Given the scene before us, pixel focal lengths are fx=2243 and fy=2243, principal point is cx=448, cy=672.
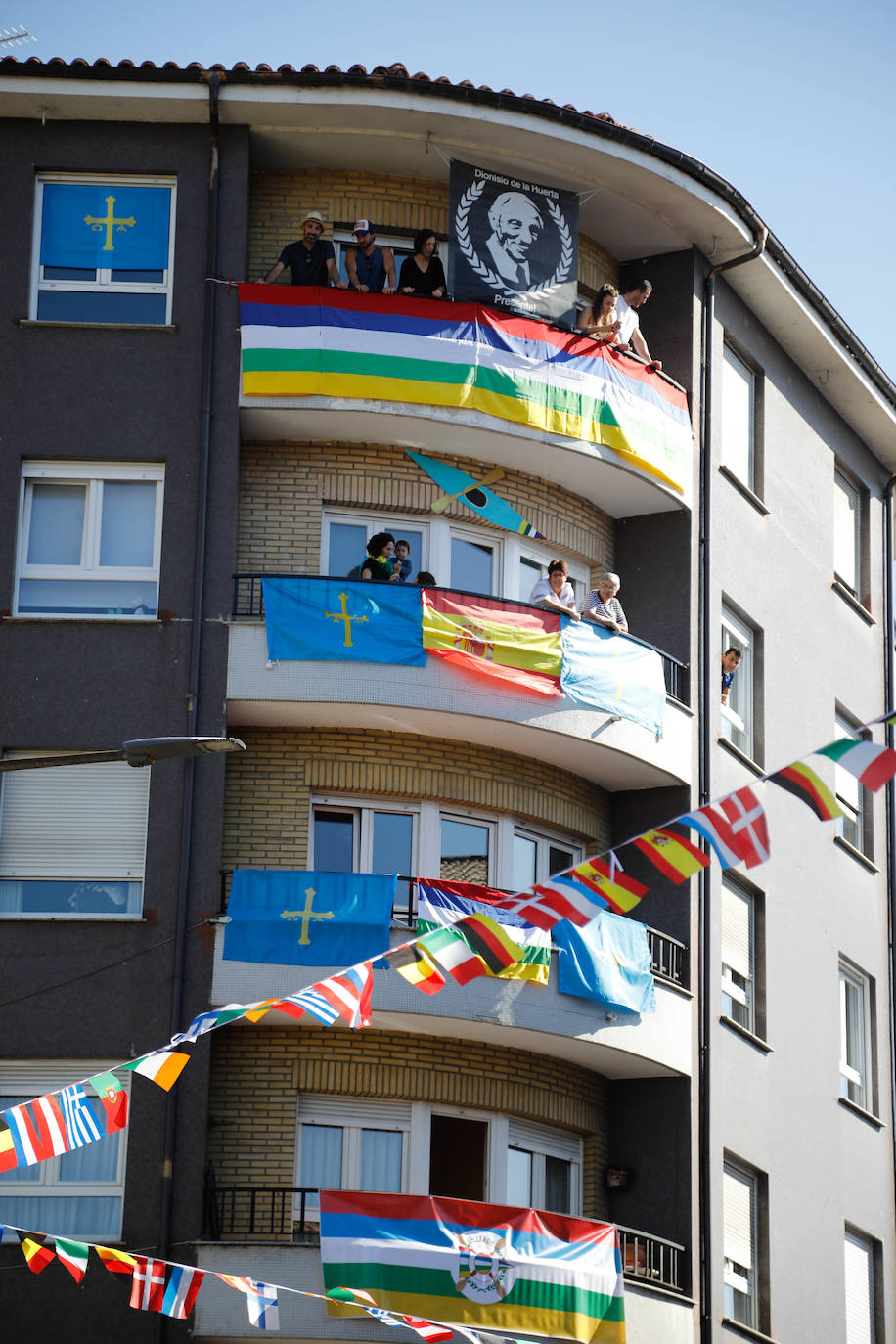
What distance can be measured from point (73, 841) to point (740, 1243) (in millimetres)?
8551

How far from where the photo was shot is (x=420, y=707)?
2208 cm

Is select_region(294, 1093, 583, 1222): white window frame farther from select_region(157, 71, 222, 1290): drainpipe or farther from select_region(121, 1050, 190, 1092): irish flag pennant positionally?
select_region(121, 1050, 190, 1092): irish flag pennant

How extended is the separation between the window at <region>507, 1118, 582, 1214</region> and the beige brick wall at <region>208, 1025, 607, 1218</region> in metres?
0.19

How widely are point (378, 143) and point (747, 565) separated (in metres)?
6.75

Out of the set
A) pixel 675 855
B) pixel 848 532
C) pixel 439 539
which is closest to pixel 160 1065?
pixel 675 855

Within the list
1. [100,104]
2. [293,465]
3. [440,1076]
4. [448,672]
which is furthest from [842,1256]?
[100,104]

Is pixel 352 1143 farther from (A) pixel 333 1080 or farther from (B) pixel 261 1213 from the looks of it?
(B) pixel 261 1213

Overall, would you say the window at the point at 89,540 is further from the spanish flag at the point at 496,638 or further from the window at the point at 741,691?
the window at the point at 741,691

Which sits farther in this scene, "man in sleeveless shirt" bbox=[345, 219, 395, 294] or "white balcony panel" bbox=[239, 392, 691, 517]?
"man in sleeveless shirt" bbox=[345, 219, 395, 294]

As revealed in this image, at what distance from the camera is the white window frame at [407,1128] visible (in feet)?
70.4

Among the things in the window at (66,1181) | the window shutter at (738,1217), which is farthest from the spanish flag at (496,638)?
the window shutter at (738,1217)

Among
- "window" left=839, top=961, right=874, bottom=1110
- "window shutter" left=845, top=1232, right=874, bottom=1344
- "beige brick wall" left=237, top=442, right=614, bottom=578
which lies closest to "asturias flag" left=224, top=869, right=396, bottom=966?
"beige brick wall" left=237, top=442, right=614, bottom=578

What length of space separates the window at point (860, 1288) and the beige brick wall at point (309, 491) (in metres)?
10.1

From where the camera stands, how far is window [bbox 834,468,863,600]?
30.9 m
